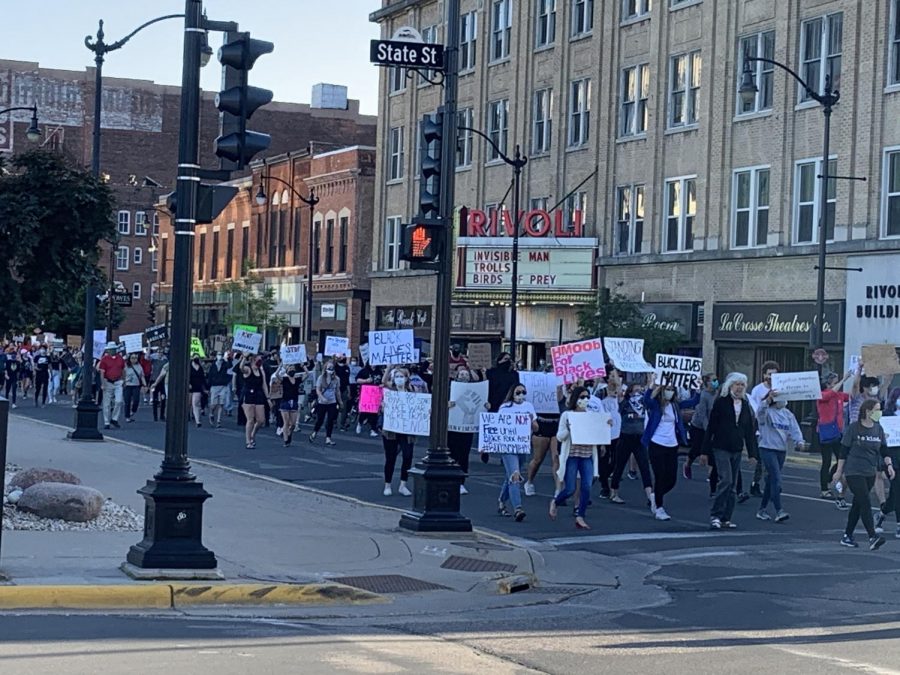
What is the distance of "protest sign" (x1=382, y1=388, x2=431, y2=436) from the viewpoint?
1991cm

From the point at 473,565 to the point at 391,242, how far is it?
4553 cm

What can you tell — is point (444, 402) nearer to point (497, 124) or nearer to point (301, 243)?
point (497, 124)

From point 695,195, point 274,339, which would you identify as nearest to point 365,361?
point 695,195

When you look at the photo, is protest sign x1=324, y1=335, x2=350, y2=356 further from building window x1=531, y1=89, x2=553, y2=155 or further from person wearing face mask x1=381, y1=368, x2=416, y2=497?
building window x1=531, y1=89, x2=553, y2=155

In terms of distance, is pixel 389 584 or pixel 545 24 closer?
pixel 389 584

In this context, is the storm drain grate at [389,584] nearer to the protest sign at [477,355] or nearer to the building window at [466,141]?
the protest sign at [477,355]

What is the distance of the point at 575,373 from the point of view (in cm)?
2414

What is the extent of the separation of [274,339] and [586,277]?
87.1 ft

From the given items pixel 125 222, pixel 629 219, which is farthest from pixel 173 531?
pixel 125 222

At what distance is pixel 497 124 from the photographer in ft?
174

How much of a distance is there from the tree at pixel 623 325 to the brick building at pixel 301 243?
52.0 ft

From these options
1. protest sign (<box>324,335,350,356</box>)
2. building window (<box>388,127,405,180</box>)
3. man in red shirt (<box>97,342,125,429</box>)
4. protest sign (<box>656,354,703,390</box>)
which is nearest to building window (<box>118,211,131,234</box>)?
building window (<box>388,127,405,180</box>)

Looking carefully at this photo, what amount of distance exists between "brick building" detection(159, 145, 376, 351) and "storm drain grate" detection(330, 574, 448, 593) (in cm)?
4395

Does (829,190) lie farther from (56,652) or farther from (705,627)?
(56,652)
